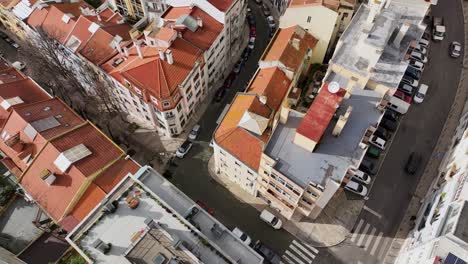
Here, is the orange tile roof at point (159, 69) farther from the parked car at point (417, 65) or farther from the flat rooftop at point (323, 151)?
the parked car at point (417, 65)

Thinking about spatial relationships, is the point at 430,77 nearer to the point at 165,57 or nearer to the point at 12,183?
the point at 165,57

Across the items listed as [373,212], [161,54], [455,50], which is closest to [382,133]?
[373,212]

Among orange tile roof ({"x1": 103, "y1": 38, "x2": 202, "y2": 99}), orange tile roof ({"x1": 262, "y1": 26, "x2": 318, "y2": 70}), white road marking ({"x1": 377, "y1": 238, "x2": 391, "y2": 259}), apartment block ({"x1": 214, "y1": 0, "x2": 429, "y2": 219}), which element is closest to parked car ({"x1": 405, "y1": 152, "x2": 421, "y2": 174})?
apartment block ({"x1": 214, "y1": 0, "x2": 429, "y2": 219})

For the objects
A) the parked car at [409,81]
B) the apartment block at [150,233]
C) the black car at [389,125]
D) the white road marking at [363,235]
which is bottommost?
the apartment block at [150,233]

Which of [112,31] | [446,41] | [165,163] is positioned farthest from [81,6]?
[446,41]

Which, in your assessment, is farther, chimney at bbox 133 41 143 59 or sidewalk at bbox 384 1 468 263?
chimney at bbox 133 41 143 59

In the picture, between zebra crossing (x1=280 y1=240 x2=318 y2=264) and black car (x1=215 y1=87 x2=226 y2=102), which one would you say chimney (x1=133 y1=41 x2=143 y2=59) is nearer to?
black car (x1=215 y1=87 x2=226 y2=102)

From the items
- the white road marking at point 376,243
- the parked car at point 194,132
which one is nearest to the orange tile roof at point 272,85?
the parked car at point 194,132
